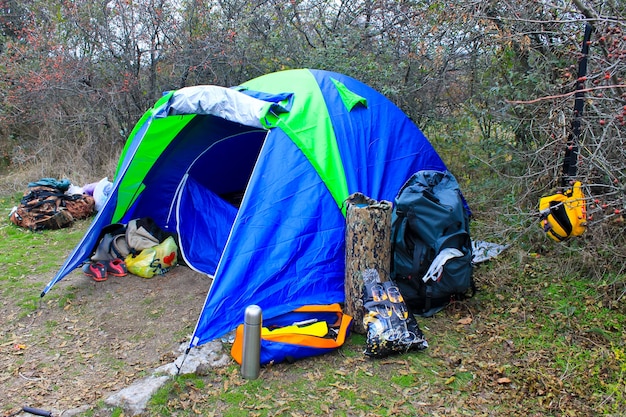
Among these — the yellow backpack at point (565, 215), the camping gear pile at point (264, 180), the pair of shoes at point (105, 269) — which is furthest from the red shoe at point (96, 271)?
the yellow backpack at point (565, 215)

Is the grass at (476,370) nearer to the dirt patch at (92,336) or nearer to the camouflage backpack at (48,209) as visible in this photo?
the dirt patch at (92,336)

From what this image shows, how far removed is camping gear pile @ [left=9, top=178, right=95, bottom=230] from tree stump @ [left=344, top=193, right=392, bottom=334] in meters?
4.12

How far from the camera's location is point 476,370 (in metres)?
3.03

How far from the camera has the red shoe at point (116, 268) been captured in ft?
14.9

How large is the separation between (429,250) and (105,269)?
9.48 ft

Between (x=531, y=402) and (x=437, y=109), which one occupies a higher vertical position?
(x=437, y=109)

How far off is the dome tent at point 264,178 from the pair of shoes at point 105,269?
21 cm

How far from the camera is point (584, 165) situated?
3463mm

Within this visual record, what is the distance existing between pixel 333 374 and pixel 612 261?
239 centimetres

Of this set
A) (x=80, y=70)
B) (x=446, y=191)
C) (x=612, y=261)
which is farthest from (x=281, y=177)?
(x=80, y=70)

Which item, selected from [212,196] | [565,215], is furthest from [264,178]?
[565,215]

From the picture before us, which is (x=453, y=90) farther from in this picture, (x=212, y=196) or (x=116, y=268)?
(x=116, y=268)

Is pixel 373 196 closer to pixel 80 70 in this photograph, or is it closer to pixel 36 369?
pixel 36 369

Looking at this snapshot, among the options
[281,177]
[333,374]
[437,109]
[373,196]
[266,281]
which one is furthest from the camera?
[437,109]
